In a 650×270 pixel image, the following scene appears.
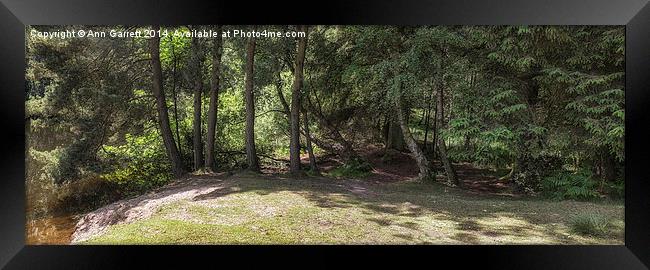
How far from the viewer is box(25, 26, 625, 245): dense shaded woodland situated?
4234 mm

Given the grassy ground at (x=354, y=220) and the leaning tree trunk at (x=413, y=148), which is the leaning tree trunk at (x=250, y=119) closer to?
the grassy ground at (x=354, y=220)

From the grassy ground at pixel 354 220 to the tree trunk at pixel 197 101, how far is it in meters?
1.17

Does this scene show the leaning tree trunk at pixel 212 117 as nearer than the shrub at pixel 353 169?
No

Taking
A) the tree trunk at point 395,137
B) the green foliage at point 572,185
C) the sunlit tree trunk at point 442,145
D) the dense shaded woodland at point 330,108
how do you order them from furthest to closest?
the tree trunk at point 395,137 < the sunlit tree trunk at point 442,145 < the green foliage at point 572,185 < the dense shaded woodland at point 330,108

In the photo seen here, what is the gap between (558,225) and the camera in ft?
13.0

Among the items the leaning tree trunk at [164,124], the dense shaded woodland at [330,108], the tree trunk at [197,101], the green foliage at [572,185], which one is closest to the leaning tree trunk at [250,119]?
the dense shaded woodland at [330,108]

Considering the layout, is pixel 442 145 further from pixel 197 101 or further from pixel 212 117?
pixel 197 101

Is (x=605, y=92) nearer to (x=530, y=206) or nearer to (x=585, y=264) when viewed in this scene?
(x=530, y=206)

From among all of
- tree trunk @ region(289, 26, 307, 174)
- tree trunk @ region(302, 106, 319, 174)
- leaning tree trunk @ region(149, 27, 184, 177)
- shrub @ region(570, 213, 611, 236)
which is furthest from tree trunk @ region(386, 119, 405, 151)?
leaning tree trunk @ region(149, 27, 184, 177)

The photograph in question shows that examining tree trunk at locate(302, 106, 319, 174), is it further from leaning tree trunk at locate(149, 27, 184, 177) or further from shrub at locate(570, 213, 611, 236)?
shrub at locate(570, 213, 611, 236)

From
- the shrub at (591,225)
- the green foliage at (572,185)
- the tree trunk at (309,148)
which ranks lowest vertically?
the shrub at (591,225)

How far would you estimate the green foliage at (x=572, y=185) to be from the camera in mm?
4520

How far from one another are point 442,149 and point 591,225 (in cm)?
198
